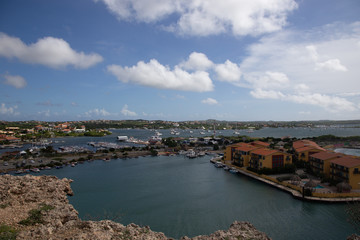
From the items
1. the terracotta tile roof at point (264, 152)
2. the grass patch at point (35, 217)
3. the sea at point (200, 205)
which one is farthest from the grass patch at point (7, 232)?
the terracotta tile roof at point (264, 152)

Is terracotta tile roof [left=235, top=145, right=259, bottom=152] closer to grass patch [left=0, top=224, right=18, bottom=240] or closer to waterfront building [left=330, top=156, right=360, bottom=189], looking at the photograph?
waterfront building [left=330, top=156, right=360, bottom=189]

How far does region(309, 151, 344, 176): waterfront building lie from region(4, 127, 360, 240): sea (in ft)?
13.0

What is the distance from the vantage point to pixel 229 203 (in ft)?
39.2

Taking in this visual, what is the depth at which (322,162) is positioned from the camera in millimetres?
14773

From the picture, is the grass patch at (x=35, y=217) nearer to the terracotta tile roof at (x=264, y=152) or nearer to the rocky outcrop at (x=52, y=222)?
the rocky outcrop at (x=52, y=222)

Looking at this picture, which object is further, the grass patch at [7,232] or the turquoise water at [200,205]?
the turquoise water at [200,205]

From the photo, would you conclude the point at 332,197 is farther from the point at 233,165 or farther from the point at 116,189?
the point at 116,189

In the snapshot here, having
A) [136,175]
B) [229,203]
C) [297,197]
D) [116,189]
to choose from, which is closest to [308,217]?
[297,197]

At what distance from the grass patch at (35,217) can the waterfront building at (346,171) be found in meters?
14.3

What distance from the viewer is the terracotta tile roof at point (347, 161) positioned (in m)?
12.5

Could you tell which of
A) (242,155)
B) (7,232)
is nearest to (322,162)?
(242,155)

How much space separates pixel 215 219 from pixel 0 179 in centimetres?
807

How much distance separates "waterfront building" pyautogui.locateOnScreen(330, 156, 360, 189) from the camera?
12.3 metres

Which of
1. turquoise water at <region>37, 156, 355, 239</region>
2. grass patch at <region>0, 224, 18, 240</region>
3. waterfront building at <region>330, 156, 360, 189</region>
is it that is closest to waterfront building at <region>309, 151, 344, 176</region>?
waterfront building at <region>330, 156, 360, 189</region>
